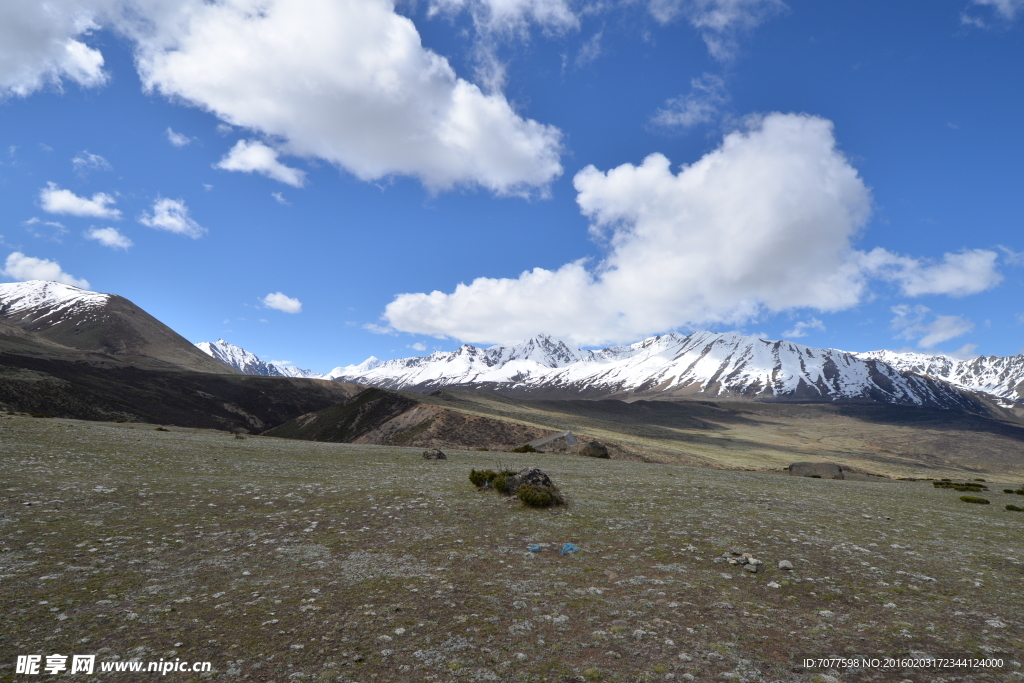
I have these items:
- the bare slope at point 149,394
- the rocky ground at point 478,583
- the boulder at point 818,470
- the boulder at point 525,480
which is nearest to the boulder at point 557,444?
the boulder at point 818,470

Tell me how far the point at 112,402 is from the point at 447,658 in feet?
491

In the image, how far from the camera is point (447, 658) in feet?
23.5

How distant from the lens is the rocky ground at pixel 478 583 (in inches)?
285

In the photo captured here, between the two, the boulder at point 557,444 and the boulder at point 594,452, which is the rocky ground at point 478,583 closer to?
the boulder at point 594,452

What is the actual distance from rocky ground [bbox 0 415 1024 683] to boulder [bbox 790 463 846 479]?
88.7 ft

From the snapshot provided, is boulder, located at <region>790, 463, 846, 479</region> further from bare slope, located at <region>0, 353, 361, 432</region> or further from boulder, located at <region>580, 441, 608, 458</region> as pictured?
bare slope, located at <region>0, 353, 361, 432</region>

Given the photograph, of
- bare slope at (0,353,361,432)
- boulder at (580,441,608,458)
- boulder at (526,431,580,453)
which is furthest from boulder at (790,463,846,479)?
bare slope at (0,353,361,432)

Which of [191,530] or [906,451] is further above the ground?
[191,530]

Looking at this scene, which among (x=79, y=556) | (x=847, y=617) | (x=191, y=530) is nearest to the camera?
(x=847, y=617)

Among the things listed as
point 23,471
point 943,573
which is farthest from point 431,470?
point 943,573

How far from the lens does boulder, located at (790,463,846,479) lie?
44.0m

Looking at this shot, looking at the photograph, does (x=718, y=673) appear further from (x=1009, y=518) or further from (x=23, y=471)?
(x=23, y=471)

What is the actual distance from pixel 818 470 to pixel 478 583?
160 ft

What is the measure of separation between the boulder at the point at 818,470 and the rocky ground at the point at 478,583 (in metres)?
27.0
